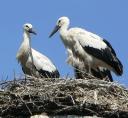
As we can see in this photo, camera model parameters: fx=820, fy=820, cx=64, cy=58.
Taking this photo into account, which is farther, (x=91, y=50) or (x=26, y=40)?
(x=26, y=40)

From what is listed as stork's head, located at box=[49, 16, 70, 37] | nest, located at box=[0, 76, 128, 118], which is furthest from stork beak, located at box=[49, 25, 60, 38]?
nest, located at box=[0, 76, 128, 118]

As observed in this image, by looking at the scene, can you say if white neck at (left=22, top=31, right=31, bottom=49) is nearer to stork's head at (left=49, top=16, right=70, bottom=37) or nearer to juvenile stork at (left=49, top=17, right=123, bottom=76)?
stork's head at (left=49, top=16, right=70, bottom=37)

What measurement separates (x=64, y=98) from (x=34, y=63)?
4924 mm

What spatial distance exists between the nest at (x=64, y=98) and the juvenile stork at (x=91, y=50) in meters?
3.43

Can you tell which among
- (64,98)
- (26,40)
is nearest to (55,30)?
(26,40)

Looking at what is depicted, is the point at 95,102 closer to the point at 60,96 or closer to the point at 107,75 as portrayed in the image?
the point at 60,96

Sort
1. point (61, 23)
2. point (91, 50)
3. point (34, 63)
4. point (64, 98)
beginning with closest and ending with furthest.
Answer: point (64, 98)
point (91, 50)
point (34, 63)
point (61, 23)

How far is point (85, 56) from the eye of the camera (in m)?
16.4

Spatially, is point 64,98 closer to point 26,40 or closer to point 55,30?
point 55,30

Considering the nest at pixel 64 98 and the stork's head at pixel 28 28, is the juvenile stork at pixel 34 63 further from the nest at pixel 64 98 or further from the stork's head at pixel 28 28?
the nest at pixel 64 98

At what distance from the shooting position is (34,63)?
56.2 ft

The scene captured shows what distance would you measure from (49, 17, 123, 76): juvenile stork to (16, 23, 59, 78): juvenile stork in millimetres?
692

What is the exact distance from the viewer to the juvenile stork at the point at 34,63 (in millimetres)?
17078

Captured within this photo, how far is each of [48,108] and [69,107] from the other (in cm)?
37
